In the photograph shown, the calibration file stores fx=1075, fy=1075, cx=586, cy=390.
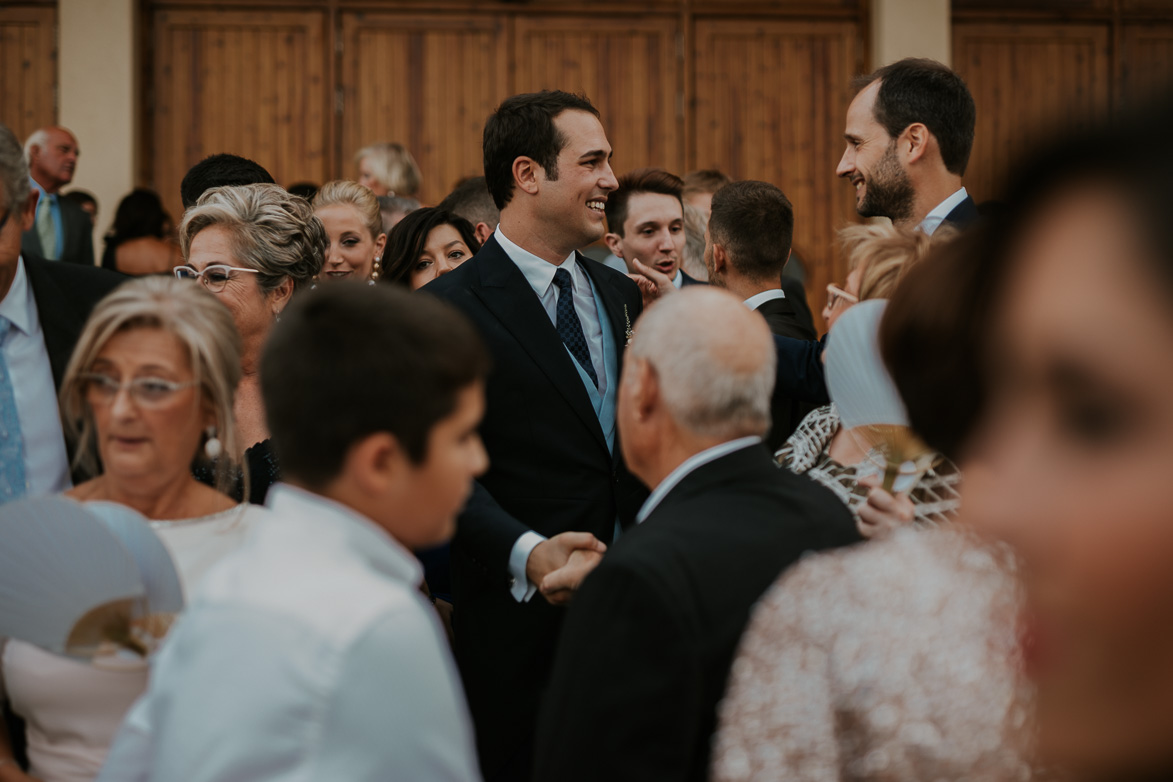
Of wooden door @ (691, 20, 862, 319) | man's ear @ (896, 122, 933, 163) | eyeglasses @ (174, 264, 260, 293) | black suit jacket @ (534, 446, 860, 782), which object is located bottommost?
black suit jacket @ (534, 446, 860, 782)

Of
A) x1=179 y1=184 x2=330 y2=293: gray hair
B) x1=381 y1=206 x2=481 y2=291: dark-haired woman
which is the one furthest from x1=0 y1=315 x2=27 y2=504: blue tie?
x1=381 y1=206 x2=481 y2=291: dark-haired woman

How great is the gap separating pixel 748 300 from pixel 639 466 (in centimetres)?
200

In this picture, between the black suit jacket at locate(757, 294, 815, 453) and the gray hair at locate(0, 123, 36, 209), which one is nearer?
the gray hair at locate(0, 123, 36, 209)

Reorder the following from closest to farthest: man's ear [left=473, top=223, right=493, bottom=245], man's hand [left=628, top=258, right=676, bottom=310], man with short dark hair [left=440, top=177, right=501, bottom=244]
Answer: man's hand [left=628, top=258, right=676, bottom=310] < man's ear [left=473, top=223, right=493, bottom=245] < man with short dark hair [left=440, top=177, right=501, bottom=244]

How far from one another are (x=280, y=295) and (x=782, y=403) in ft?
4.96

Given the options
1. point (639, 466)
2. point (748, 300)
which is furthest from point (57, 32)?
point (639, 466)

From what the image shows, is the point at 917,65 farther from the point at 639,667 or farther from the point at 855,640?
the point at 855,640

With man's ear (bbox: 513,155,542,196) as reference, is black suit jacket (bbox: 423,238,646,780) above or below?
below

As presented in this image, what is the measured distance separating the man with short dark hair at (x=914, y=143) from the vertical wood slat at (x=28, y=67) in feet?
22.3

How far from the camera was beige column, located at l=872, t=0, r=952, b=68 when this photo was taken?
816 centimetres

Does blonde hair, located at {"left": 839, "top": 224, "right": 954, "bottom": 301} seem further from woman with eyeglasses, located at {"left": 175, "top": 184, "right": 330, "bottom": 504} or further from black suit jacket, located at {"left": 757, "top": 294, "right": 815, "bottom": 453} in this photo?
woman with eyeglasses, located at {"left": 175, "top": 184, "right": 330, "bottom": 504}

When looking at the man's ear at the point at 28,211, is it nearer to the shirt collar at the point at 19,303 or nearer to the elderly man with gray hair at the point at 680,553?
the shirt collar at the point at 19,303

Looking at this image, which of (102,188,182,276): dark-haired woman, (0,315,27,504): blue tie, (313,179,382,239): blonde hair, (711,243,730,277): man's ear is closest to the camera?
(0,315,27,504): blue tie

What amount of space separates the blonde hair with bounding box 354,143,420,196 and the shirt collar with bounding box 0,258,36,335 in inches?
152
